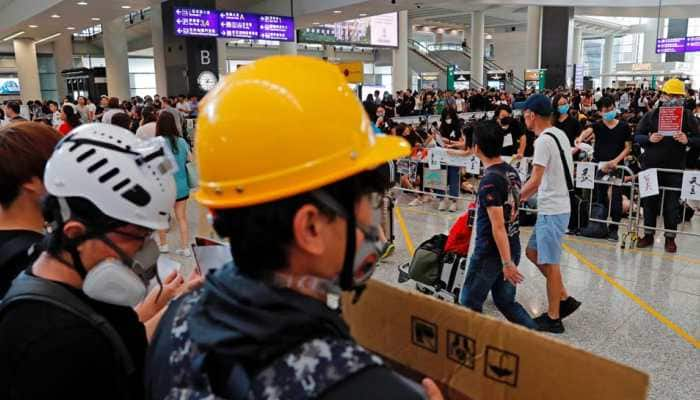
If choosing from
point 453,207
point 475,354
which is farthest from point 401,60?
point 475,354

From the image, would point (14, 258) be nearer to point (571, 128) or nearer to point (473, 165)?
point (473, 165)

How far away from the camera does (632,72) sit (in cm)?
4353

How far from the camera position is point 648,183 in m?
5.98

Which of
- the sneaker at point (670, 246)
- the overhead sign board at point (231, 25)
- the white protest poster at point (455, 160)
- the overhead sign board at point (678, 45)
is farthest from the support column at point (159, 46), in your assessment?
the overhead sign board at point (678, 45)

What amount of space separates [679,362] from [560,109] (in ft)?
17.1

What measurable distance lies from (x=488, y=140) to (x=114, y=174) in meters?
2.71

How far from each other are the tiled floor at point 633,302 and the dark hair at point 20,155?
139 inches

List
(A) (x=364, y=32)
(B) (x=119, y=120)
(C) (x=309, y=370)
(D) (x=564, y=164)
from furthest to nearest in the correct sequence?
(A) (x=364, y=32), (B) (x=119, y=120), (D) (x=564, y=164), (C) (x=309, y=370)

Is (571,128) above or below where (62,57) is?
below

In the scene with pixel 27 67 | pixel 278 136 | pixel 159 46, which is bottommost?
pixel 278 136

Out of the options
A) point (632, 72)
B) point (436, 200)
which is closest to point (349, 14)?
point (436, 200)

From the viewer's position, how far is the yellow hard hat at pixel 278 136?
2.73ft

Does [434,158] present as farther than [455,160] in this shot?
Yes

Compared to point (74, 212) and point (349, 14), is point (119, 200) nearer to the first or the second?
point (74, 212)
